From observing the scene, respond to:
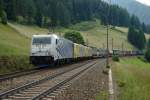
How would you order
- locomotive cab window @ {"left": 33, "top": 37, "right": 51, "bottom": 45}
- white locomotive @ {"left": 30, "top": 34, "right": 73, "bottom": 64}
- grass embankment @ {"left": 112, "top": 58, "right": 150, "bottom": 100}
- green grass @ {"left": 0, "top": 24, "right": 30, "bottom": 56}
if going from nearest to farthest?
grass embankment @ {"left": 112, "top": 58, "right": 150, "bottom": 100}
white locomotive @ {"left": 30, "top": 34, "right": 73, "bottom": 64}
locomotive cab window @ {"left": 33, "top": 37, "right": 51, "bottom": 45}
green grass @ {"left": 0, "top": 24, "right": 30, "bottom": 56}

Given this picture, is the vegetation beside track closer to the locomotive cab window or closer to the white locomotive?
the white locomotive

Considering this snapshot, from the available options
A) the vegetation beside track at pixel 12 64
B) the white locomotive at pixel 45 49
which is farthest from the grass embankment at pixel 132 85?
the vegetation beside track at pixel 12 64

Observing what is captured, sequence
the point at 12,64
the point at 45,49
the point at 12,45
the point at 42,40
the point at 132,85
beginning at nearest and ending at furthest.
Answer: the point at 132,85, the point at 12,64, the point at 45,49, the point at 42,40, the point at 12,45

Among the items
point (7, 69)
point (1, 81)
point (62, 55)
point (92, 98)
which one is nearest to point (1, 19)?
point (62, 55)

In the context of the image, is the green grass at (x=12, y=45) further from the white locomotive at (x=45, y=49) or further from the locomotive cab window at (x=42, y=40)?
the locomotive cab window at (x=42, y=40)

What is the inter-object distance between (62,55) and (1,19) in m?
61.0

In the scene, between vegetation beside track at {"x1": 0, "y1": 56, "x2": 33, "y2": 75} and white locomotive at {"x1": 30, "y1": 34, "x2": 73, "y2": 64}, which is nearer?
vegetation beside track at {"x1": 0, "y1": 56, "x2": 33, "y2": 75}

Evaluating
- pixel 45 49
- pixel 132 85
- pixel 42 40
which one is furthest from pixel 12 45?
pixel 132 85

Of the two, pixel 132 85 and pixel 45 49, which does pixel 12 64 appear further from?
pixel 132 85

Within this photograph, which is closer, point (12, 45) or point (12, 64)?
point (12, 64)

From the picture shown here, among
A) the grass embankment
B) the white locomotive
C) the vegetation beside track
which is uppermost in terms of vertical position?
the white locomotive

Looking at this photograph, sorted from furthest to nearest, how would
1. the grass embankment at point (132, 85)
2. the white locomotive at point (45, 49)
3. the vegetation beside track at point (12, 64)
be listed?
the white locomotive at point (45, 49) → the vegetation beside track at point (12, 64) → the grass embankment at point (132, 85)

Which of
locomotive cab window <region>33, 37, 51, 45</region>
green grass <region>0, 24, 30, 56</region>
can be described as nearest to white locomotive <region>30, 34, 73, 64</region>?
locomotive cab window <region>33, 37, 51, 45</region>

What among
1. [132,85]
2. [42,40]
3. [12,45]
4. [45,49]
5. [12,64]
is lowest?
[132,85]
